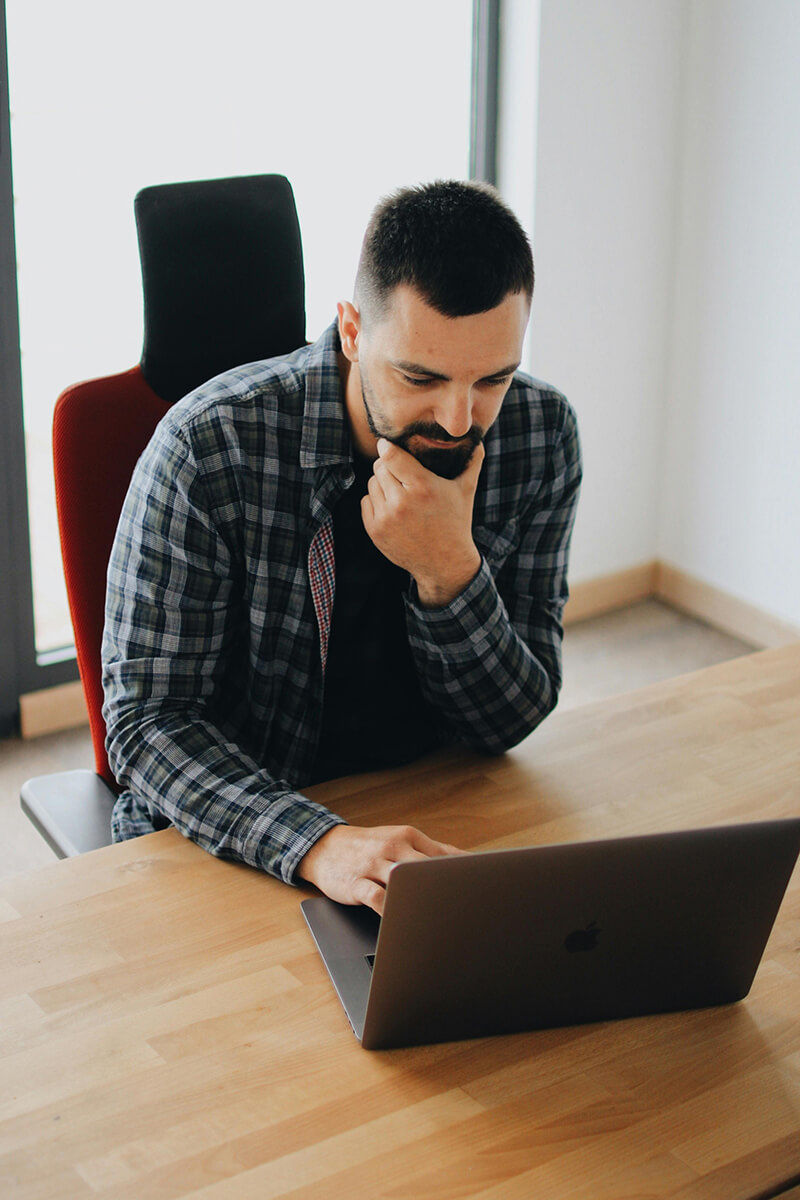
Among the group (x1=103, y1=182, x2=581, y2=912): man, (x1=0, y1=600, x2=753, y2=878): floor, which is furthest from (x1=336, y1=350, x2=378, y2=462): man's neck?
(x1=0, y1=600, x2=753, y2=878): floor

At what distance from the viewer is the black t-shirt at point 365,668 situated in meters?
1.48

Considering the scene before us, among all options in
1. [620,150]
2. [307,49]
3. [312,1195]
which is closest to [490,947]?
[312,1195]

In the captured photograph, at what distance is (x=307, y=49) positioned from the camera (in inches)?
112

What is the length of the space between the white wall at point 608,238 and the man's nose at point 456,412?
1874 millimetres

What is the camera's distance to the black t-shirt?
148cm

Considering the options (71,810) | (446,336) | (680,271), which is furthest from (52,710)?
(680,271)

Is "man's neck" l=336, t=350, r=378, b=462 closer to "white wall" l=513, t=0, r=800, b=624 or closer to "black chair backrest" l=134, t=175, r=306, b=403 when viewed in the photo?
"black chair backrest" l=134, t=175, r=306, b=403

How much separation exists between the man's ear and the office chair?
135mm

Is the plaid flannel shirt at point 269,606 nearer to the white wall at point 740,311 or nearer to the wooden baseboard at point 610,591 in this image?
the white wall at point 740,311

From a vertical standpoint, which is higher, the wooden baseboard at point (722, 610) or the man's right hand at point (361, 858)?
the man's right hand at point (361, 858)

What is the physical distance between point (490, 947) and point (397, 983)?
74 millimetres

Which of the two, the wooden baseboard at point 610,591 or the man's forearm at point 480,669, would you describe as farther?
the wooden baseboard at point 610,591

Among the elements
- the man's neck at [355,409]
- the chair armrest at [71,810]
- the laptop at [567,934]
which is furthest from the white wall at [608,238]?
the laptop at [567,934]

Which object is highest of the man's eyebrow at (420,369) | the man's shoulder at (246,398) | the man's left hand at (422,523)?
the man's eyebrow at (420,369)
